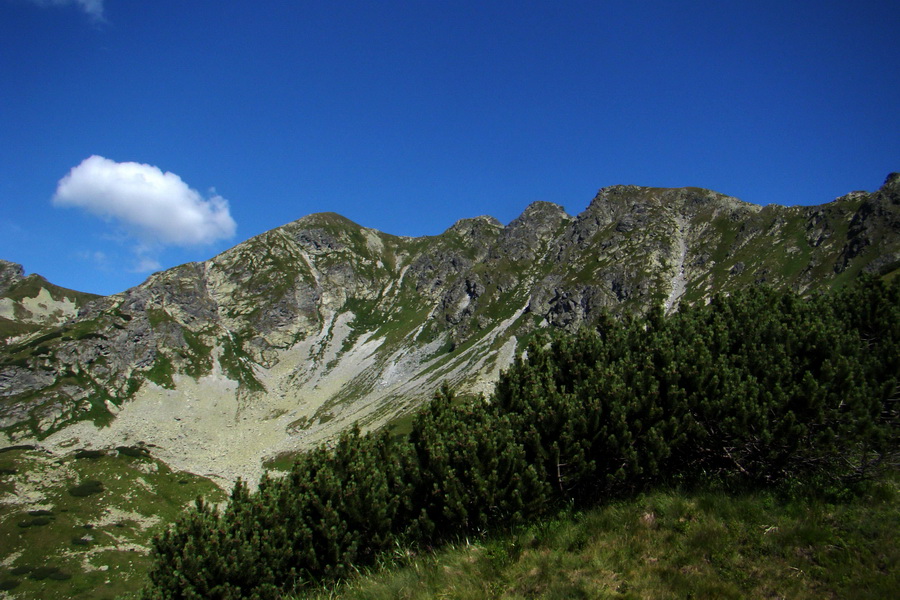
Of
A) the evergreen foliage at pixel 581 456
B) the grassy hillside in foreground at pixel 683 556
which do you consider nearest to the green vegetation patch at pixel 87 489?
the evergreen foliage at pixel 581 456

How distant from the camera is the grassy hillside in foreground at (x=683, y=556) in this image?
8.59 metres

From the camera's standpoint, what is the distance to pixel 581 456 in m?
13.6

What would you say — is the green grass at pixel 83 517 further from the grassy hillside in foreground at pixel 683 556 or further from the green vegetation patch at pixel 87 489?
the grassy hillside in foreground at pixel 683 556

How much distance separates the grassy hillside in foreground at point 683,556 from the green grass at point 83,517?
1717 inches

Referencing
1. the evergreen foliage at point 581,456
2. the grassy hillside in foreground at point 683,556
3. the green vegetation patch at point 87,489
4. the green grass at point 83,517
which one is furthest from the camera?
the green vegetation patch at point 87,489

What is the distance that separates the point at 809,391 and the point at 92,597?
251 feet

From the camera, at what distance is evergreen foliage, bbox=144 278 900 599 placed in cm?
1259

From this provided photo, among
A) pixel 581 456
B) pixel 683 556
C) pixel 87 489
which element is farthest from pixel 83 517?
pixel 683 556

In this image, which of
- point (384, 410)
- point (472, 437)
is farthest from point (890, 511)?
point (384, 410)

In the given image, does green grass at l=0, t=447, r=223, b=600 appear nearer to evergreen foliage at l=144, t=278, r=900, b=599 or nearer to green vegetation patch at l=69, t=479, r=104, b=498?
green vegetation patch at l=69, t=479, r=104, b=498

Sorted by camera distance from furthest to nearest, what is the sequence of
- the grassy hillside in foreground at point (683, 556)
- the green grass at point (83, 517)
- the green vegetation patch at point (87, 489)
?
the green vegetation patch at point (87, 489) → the green grass at point (83, 517) → the grassy hillside in foreground at point (683, 556)

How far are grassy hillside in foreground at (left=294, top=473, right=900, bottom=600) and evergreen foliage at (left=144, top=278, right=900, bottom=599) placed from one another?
127 cm

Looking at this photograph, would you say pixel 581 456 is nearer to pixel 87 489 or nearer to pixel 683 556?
pixel 683 556

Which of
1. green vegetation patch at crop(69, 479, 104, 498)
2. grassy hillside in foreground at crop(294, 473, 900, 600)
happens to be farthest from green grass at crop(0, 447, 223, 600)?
grassy hillside in foreground at crop(294, 473, 900, 600)
